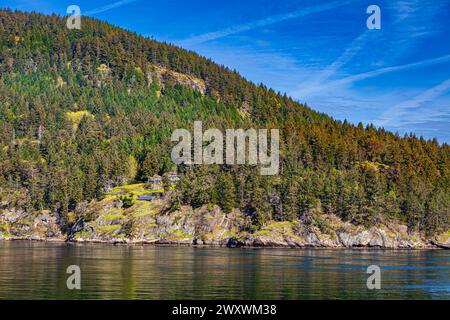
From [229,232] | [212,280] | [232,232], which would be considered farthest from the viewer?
[229,232]

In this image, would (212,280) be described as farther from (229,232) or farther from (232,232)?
(229,232)

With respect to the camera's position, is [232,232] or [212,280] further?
[232,232]

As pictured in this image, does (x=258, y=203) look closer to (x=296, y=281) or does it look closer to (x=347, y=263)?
(x=347, y=263)

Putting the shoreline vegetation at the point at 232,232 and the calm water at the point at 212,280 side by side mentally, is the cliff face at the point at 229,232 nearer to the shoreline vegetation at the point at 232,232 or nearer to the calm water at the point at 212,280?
the shoreline vegetation at the point at 232,232

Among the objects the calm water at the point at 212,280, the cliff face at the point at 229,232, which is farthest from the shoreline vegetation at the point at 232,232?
the calm water at the point at 212,280

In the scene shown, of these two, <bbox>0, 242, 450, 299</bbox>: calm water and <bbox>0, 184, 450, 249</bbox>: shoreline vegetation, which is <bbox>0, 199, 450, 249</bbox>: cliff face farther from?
<bbox>0, 242, 450, 299</bbox>: calm water


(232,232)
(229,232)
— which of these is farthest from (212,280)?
(229,232)

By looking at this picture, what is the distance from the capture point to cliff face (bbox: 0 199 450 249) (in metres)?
184

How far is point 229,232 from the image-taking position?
190 metres

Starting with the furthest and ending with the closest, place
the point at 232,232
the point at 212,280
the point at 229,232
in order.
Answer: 1. the point at 229,232
2. the point at 232,232
3. the point at 212,280

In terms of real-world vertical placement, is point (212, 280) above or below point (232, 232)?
above

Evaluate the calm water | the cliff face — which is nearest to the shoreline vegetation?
the cliff face

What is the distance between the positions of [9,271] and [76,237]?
116238mm
